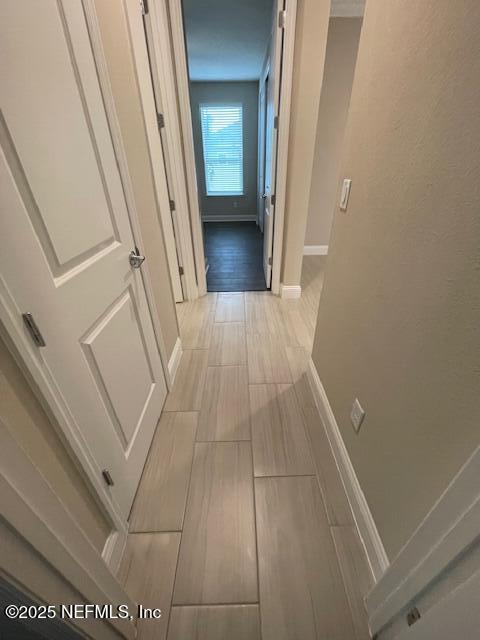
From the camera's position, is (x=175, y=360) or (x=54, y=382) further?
(x=175, y=360)

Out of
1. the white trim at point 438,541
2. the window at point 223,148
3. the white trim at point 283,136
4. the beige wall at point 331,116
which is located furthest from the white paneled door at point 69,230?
the window at point 223,148

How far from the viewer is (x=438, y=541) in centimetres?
53

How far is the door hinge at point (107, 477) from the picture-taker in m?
0.93

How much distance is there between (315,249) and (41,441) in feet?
13.0

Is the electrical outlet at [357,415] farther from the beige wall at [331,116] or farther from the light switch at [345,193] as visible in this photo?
the beige wall at [331,116]

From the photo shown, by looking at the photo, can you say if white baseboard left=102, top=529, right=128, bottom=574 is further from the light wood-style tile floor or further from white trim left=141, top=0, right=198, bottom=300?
white trim left=141, top=0, right=198, bottom=300

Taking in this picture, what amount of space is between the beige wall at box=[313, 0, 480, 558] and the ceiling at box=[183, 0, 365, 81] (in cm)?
245

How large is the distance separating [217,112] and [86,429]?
613cm

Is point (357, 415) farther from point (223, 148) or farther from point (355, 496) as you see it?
point (223, 148)

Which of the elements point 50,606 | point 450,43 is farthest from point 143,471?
point 450,43

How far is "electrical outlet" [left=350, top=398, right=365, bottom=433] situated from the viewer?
3.45 feet

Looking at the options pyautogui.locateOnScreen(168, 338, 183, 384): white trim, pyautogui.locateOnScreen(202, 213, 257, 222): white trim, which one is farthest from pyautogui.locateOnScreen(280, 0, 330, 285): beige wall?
pyautogui.locateOnScreen(202, 213, 257, 222): white trim

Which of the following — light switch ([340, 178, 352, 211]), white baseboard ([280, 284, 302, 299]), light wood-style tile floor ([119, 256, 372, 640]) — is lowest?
light wood-style tile floor ([119, 256, 372, 640])

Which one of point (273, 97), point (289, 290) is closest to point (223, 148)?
point (273, 97)
